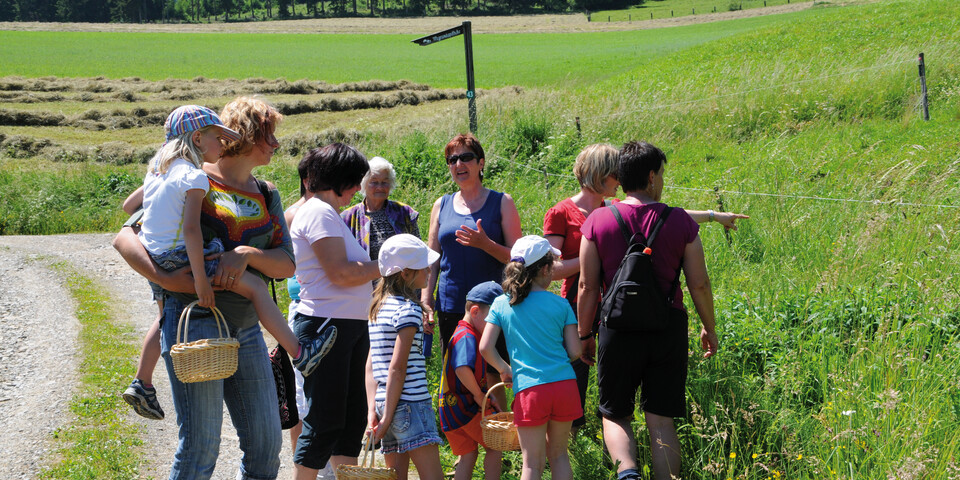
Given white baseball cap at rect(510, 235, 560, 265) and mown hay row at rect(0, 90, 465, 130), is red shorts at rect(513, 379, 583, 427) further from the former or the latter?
mown hay row at rect(0, 90, 465, 130)

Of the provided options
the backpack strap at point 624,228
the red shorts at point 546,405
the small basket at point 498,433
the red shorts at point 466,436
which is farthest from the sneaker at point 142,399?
the backpack strap at point 624,228

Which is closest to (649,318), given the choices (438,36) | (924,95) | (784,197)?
Answer: (784,197)

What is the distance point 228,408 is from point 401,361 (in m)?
0.79

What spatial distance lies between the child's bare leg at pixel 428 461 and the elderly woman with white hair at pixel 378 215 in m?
1.52

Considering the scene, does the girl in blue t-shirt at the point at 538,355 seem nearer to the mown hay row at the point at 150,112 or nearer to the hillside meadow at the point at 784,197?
the hillside meadow at the point at 784,197

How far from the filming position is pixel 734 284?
5844 millimetres

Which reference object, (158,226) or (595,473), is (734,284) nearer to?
(595,473)

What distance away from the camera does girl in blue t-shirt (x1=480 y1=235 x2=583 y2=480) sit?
3.61 meters

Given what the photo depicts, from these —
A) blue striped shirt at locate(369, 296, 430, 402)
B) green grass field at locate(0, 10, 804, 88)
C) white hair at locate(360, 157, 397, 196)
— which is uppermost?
green grass field at locate(0, 10, 804, 88)

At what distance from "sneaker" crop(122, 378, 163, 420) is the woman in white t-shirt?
0.87m

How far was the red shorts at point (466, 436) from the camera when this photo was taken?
13.2 ft

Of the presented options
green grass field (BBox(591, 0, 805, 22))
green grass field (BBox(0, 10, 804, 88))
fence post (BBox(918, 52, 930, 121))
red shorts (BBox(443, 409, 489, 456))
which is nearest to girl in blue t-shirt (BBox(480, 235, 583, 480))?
red shorts (BBox(443, 409, 489, 456))

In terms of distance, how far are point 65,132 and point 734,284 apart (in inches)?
968

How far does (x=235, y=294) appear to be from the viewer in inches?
131
